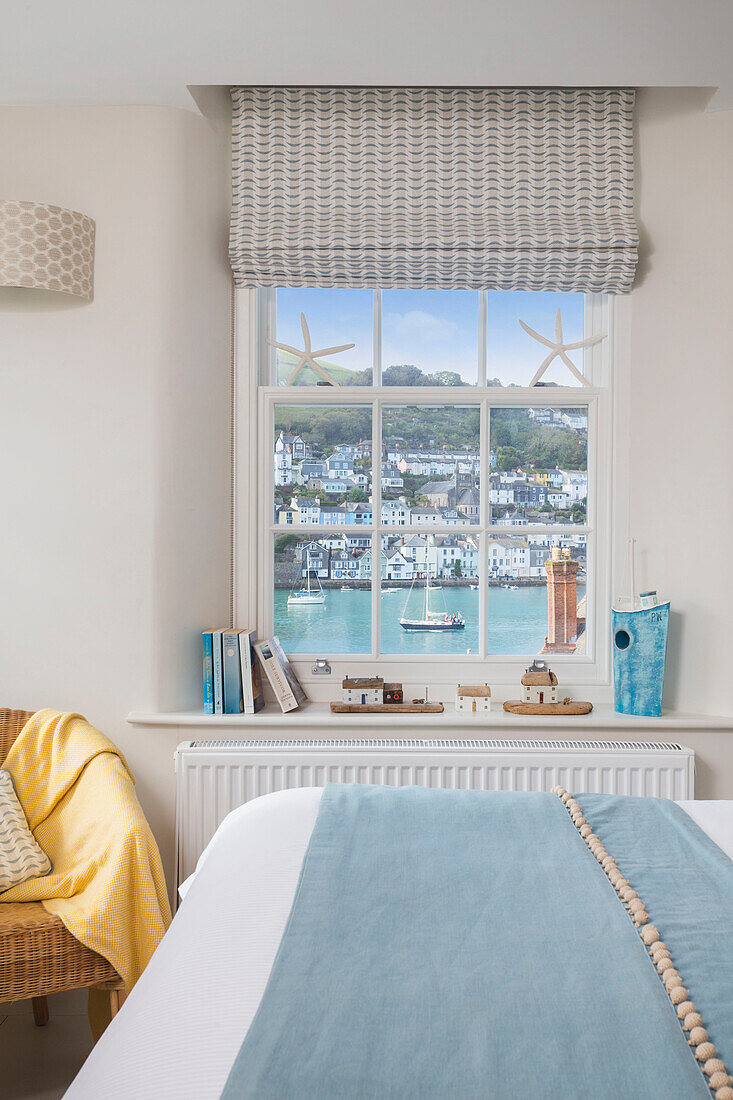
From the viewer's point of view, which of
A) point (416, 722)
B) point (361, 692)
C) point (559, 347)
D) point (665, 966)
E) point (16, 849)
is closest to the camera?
point (665, 966)

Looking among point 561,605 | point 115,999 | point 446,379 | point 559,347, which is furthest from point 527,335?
point 115,999

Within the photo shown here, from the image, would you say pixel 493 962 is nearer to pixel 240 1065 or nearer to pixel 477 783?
pixel 240 1065

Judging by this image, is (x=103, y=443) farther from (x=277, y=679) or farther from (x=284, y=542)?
(x=277, y=679)

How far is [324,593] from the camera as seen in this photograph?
109 inches

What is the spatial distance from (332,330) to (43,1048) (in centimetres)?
223

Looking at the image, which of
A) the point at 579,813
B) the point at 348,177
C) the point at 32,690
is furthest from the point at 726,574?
the point at 32,690

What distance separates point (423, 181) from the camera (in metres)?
2.56

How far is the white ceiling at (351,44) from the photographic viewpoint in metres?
1.91

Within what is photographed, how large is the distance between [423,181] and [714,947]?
230cm

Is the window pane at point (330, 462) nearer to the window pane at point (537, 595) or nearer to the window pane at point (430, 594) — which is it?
the window pane at point (430, 594)

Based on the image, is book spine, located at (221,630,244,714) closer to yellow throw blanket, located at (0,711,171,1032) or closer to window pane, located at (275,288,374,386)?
yellow throw blanket, located at (0,711,171,1032)

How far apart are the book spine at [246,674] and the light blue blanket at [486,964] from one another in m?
1.14

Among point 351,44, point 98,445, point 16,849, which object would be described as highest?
point 351,44

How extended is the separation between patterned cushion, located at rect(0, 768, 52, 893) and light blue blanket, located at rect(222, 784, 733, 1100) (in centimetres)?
98
